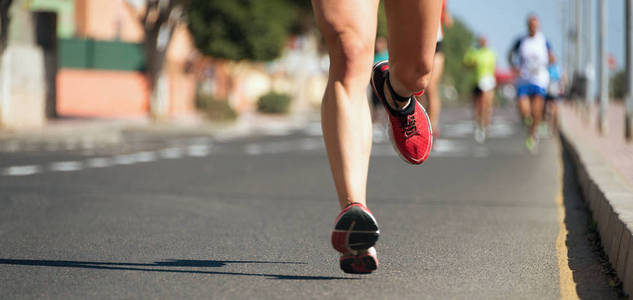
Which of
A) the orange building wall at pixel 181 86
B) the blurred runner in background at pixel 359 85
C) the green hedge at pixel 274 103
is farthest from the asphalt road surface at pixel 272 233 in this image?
the orange building wall at pixel 181 86

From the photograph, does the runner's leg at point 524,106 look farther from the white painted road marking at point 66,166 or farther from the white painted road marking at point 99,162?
the white painted road marking at point 66,166

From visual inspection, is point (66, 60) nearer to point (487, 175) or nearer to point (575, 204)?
point (487, 175)

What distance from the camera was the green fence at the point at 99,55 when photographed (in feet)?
125

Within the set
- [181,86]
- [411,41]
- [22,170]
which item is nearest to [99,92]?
[181,86]

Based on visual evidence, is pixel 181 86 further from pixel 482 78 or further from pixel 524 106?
pixel 524 106

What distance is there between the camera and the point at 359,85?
13.5 feet

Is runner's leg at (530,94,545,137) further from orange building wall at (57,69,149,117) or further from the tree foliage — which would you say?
orange building wall at (57,69,149,117)

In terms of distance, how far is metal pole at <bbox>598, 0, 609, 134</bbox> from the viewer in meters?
19.0

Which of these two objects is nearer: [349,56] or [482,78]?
[349,56]

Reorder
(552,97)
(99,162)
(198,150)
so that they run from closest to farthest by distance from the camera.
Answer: (99,162)
(198,150)
(552,97)

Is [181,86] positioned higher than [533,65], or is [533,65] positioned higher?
[181,86]

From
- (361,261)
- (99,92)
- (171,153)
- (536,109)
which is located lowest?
(361,261)

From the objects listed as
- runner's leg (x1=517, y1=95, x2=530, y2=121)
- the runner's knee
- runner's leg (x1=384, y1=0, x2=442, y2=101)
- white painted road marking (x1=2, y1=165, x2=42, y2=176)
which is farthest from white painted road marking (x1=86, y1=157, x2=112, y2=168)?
the runner's knee

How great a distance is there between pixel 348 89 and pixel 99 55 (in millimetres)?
36054
